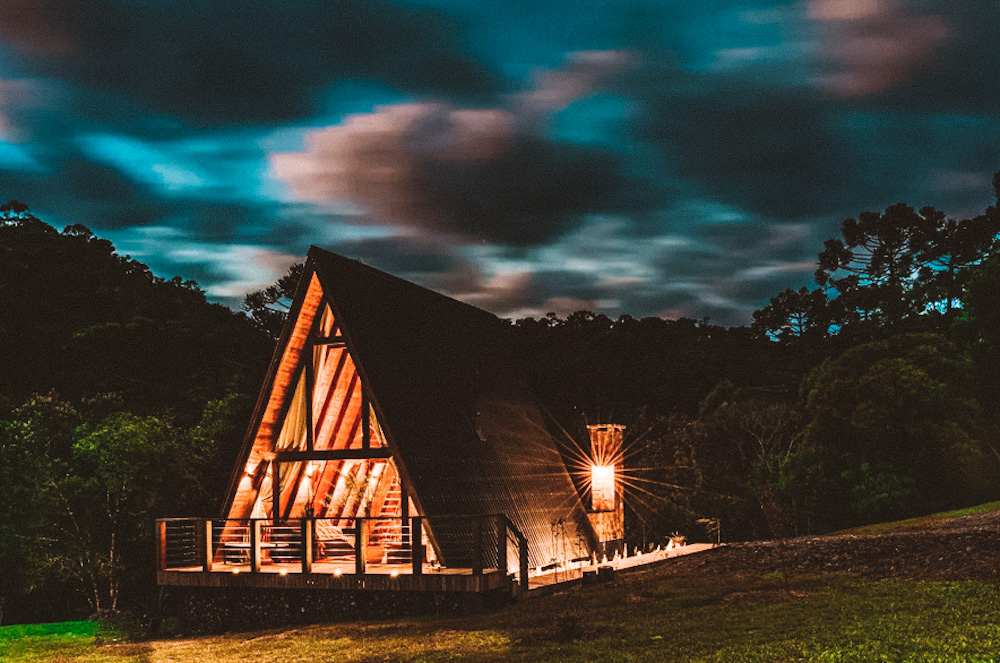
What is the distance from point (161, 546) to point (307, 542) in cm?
279

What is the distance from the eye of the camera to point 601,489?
56.2 ft

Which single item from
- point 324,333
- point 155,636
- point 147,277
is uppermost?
point 147,277

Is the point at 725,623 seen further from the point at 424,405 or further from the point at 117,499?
the point at 117,499

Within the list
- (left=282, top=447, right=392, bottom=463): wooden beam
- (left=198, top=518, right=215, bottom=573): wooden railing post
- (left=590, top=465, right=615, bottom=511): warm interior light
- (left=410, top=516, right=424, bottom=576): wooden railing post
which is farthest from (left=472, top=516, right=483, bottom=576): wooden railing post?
(left=590, top=465, right=615, bottom=511): warm interior light

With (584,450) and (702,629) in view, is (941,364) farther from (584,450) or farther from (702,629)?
(702,629)

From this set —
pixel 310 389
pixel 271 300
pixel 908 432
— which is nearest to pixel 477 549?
pixel 310 389

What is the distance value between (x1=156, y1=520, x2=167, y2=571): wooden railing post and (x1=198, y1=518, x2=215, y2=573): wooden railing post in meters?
0.74

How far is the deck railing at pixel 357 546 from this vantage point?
11.7m

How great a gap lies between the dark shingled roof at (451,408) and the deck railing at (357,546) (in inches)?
20.0

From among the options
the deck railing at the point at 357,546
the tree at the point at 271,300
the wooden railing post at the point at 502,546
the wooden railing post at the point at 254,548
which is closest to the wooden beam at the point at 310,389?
the deck railing at the point at 357,546

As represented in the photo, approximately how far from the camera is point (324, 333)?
556 inches

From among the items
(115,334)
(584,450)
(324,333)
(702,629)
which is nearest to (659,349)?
(584,450)

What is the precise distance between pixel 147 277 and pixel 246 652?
85.9 ft

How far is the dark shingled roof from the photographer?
13.0 meters
